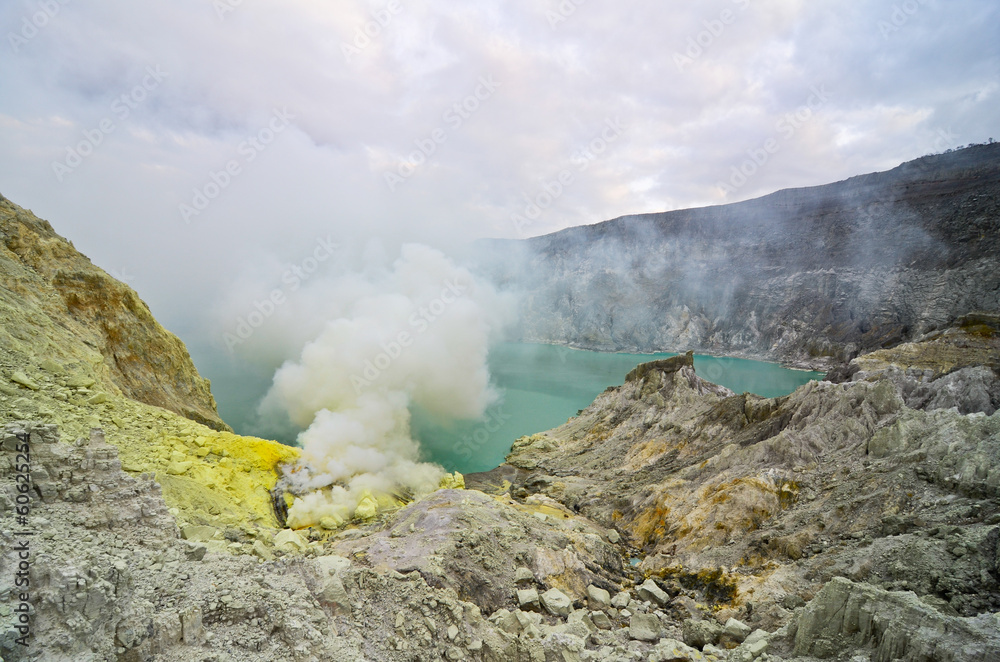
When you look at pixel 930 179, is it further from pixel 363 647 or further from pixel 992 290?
pixel 363 647

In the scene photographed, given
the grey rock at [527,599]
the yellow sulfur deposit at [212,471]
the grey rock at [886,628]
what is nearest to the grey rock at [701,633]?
the grey rock at [886,628]

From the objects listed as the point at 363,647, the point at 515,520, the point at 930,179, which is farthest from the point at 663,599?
the point at 930,179

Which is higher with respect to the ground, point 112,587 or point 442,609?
point 112,587

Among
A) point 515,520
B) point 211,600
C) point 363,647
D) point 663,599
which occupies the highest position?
point 211,600

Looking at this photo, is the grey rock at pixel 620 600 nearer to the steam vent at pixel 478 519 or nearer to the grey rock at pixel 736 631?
the steam vent at pixel 478 519

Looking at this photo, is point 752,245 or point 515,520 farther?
point 752,245

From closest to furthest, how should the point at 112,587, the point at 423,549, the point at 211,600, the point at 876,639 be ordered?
the point at 112,587 < the point at 211,600 < the point at 876,639 < the point at 423,549

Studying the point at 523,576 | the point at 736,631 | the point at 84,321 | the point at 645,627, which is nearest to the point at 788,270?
the point at 736,631
